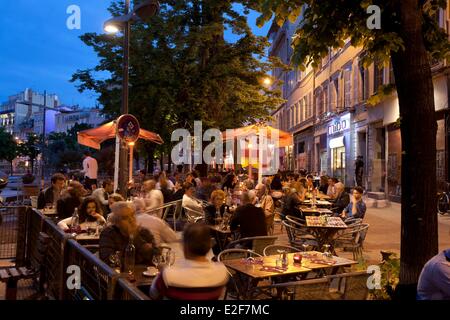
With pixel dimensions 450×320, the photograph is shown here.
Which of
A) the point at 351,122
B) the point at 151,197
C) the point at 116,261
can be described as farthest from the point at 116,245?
the point at 351,122

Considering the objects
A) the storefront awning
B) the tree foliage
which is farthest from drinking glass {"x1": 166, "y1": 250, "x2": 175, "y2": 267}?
the storefront awning

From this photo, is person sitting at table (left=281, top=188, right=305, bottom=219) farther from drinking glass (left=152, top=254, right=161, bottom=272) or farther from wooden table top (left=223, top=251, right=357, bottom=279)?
drinking glass (left=152, top=254, right=161, bottom=272)

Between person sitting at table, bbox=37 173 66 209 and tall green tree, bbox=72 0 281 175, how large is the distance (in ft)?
29.7

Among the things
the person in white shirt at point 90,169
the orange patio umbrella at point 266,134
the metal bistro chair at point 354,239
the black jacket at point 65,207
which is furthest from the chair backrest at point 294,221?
the person in white shirt at point 90,169

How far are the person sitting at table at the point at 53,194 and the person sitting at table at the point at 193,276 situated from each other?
8.48 metres

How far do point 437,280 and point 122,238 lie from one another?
3.37 meters

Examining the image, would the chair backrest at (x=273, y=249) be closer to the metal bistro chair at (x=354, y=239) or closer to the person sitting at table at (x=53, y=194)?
the metal bistro chair at (x=354, y=239)

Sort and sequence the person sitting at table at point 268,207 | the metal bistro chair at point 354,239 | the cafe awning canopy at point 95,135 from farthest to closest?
the cafe awning canopy at point 95,135, the person sitting at table at point 268,207, the metal bistro chair at point 354,239

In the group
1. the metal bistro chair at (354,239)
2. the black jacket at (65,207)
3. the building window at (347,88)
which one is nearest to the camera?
the metal bistro chair at (354,239)

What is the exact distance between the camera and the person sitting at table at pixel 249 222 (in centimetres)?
765

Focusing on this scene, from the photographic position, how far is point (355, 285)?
4.98 m

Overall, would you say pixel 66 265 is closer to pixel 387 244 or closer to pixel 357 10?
pixel 357 10

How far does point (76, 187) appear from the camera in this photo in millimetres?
9180

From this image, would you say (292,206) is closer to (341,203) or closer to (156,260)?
(341,203)
